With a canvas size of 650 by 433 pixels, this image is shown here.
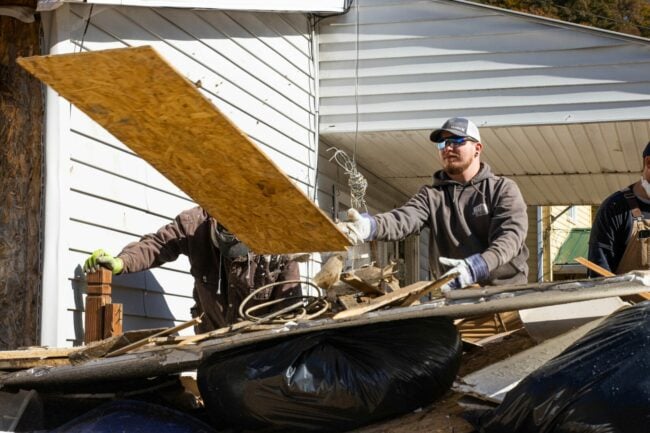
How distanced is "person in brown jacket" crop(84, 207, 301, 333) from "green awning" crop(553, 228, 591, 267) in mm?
17599

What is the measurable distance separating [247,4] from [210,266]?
2.22m

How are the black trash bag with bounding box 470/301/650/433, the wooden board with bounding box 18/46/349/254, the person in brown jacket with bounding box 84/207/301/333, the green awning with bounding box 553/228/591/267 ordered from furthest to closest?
the green awning with bounding box 553/228/591/267
the person in brown jacket with bounding box 84/207/301/333
the wooden board with bounding box 18/46/349/254
the black trash bag with bounding box 470/301/650/433

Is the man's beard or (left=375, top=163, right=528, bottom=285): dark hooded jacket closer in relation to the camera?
(left=375, top=163, right=528, bottom=285): dark hooded jacket

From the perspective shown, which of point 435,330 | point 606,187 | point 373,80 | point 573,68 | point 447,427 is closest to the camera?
point 447,427

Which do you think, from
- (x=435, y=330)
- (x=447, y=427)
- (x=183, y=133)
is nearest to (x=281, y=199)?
(x=183, y=133)

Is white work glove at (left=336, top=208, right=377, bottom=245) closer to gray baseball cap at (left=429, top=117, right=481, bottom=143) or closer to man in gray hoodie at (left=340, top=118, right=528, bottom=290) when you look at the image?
man in gray hoodie at (left=340, top=118, right=528, bottom=290)

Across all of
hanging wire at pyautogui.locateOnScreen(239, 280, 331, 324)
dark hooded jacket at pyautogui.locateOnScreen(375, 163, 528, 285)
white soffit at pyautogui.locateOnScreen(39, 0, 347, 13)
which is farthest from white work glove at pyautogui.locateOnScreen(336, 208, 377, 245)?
white soffit at pyautogui.locateOnScreen(39, 0, 347, 13)

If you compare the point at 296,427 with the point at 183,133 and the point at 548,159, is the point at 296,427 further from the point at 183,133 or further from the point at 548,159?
the point at 548,159

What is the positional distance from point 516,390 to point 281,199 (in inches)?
51.6

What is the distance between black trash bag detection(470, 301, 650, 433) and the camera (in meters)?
2.52

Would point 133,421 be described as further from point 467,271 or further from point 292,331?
point 467,271


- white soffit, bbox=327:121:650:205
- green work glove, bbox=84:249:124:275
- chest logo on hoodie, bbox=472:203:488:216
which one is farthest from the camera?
white soffit, bbox=327:121:650:205

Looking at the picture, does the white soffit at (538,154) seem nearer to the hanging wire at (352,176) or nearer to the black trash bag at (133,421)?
the hanging wire at (352,176)

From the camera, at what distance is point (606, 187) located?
10.6m
